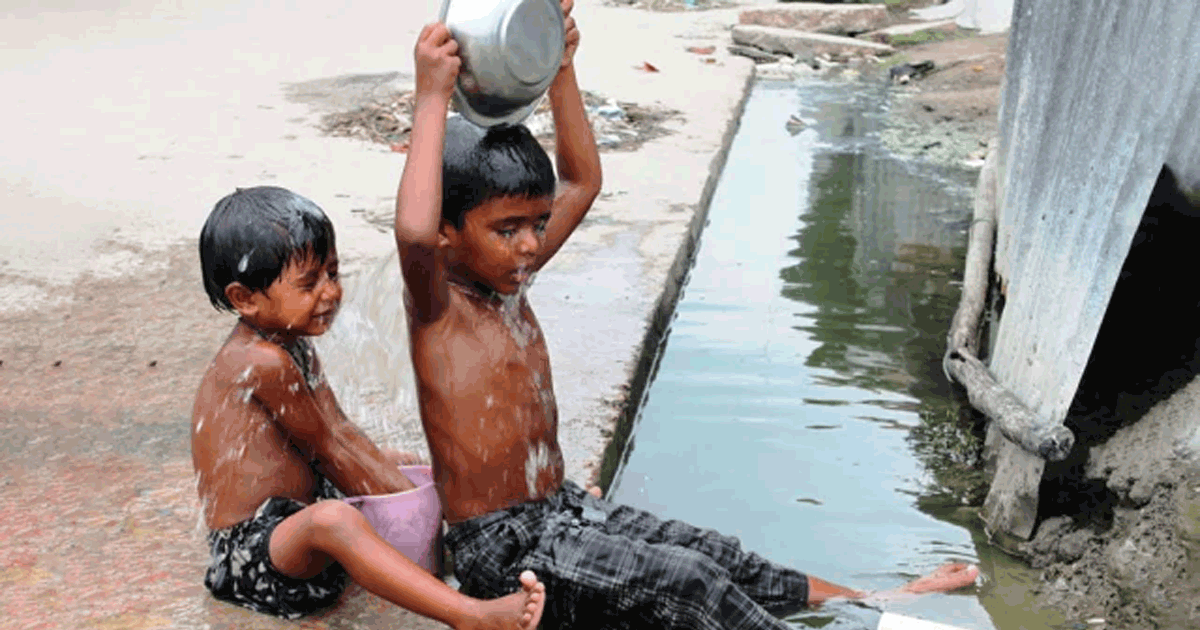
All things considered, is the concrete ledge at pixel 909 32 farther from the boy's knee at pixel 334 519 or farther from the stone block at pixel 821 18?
the boy's knee at pixel 334 519

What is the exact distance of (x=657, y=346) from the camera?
507cm

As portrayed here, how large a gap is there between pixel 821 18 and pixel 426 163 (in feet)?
44.1

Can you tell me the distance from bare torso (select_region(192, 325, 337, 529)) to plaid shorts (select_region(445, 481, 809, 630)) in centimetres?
40

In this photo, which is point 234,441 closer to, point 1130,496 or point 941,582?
point 941,582

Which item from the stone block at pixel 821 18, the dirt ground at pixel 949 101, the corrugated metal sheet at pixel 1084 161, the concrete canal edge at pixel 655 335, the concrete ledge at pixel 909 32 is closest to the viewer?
the corrugated metal sheet at pixel 1084 161

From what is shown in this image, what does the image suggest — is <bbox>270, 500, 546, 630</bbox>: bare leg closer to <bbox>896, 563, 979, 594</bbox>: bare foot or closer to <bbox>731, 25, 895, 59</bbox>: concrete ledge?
<bbox>896, 563, 979, 594</bbox>: bare foot

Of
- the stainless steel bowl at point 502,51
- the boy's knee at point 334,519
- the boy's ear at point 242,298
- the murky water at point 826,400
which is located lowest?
the murky water at point 826,400

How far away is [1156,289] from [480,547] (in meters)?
2.73

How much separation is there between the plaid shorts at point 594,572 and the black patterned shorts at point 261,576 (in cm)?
29

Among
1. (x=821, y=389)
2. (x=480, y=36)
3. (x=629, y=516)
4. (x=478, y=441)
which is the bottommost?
(x=821, y=389)

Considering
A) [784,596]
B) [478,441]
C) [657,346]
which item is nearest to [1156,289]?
[657,346]

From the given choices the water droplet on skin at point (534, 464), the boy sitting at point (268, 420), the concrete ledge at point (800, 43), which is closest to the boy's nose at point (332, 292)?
the boy sitting at point (268, 420)

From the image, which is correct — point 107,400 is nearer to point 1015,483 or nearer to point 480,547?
point 480,547

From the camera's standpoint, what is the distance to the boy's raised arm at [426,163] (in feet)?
7.91
